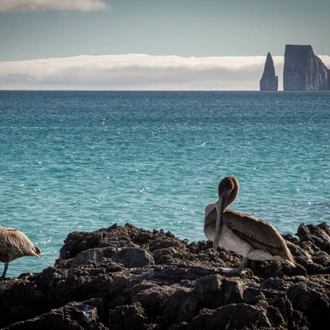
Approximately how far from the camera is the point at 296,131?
47.0m

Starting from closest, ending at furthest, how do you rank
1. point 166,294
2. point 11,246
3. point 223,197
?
1. point 166,294
2. point 223,197
3. point 11,246

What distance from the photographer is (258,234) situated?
7.52 m

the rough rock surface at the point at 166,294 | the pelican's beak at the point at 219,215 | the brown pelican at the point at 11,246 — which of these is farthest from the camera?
the brown pelican at the point at 11,246

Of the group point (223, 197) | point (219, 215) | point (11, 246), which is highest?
point (223, 197)

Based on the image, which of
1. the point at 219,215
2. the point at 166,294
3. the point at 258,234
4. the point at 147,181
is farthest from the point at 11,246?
the point at 147,181

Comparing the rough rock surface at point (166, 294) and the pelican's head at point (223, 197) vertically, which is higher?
the pelican's head at point (223, 197)

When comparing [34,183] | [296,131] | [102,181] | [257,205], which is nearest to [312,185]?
[257,205]

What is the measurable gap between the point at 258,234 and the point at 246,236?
0.13m

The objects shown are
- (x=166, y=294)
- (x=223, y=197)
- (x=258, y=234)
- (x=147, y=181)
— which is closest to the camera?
(x=166, y=294)

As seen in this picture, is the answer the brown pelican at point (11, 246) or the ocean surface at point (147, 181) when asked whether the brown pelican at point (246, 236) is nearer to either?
the brown pelican at point (11, 246)

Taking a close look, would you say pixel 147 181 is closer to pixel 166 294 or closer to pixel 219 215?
pixel 219 215

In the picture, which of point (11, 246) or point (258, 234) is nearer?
point (258, 234)

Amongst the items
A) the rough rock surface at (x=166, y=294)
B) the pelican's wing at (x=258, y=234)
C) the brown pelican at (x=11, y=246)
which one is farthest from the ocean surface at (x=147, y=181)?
the pelican's wing at (x=258, y=234)

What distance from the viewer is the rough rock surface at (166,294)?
6.22 m
